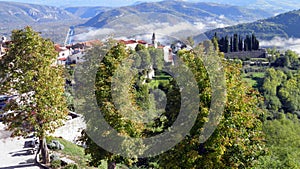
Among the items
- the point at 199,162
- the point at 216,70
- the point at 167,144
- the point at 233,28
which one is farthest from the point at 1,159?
the point at 233,28

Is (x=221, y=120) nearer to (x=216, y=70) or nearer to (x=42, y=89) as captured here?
(x=216, y=70)

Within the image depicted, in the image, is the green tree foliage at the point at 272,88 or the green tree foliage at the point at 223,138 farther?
the green tree foliage at the point at 272,88

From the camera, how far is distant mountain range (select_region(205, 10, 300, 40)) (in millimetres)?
162125

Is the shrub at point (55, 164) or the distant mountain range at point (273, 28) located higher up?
the distant mountain range at point (273, 28)

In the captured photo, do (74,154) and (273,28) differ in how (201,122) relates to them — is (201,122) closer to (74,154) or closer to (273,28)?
(74,154)

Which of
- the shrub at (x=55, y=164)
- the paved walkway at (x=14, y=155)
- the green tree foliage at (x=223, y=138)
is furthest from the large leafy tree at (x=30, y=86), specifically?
the green tree foliage at (x=223, y=138)

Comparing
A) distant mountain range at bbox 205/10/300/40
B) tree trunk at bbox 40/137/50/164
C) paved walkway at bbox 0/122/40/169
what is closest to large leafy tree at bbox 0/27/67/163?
tree trunk at bbox 40/137/50/164

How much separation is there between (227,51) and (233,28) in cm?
10528

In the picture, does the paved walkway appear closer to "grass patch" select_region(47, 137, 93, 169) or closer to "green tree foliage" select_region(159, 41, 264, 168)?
"grass patch" select_region(47, 137, 93, 169)

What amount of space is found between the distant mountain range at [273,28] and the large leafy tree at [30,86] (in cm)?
14692

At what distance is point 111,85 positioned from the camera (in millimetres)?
10141

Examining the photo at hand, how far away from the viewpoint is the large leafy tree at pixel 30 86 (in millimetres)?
11781

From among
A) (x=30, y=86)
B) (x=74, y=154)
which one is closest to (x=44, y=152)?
(x=74, y=154)

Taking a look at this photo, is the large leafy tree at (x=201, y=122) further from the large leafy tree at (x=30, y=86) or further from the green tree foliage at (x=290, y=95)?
the green tree foliage at (x=290, y=95)
